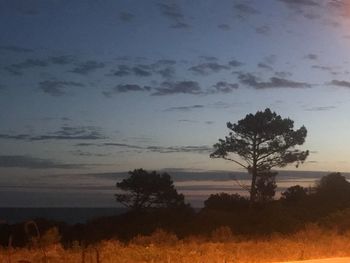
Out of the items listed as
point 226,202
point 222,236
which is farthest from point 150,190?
point 222,236

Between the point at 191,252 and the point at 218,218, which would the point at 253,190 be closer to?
the point at 218,218

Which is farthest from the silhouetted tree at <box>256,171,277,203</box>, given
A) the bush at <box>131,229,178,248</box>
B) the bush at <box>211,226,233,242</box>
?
the bush at <box>131,229,178,248</box>

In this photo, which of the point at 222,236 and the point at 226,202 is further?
the point at 226,202

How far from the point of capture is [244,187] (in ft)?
202

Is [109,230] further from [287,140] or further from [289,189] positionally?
[289,189]

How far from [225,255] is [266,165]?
121 ft

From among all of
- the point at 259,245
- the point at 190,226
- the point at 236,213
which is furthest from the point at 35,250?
the point at 236,213

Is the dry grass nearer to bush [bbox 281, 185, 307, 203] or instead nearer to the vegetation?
the vegetation

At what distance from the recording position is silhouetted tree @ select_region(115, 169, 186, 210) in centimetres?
6297

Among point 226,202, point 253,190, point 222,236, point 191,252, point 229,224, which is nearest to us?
point 191,252

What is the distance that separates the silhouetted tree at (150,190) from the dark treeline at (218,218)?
0.34 ft

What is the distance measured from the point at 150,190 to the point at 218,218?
527 inches

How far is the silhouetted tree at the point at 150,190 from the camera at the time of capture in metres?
63.0

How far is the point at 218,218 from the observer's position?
2026 inches
